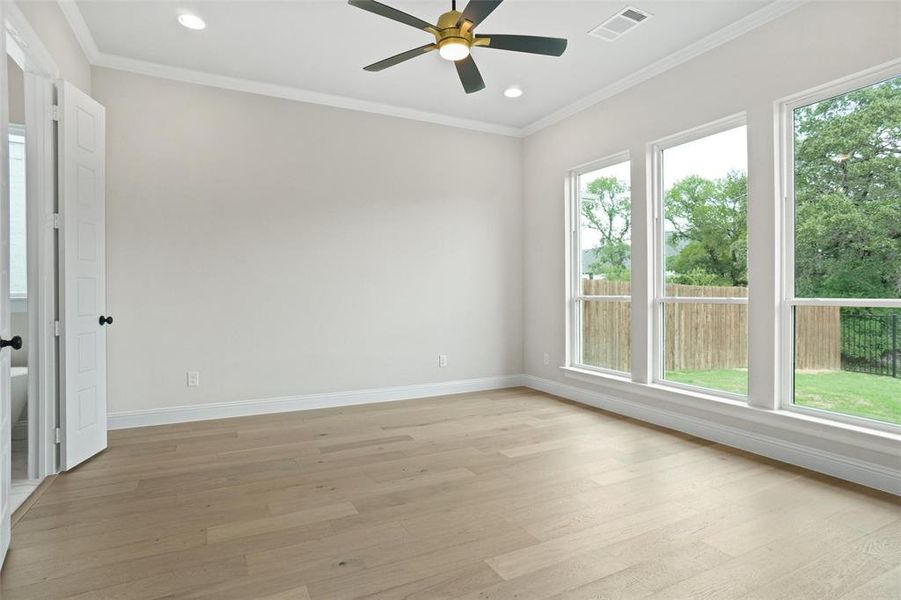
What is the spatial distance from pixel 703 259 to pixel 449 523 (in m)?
2.92

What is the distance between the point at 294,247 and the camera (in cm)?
455

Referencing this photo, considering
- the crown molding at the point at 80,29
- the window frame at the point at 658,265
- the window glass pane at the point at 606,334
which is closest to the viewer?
the crown molding at the point at 80,29

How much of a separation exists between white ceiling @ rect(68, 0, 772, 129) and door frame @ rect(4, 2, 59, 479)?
0.73m

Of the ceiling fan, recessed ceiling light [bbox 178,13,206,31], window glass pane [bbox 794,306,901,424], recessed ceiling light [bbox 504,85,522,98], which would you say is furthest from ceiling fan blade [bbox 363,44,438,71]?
window glass pane [bbox 794,306,901,424]

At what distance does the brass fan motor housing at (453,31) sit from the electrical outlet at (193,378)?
335 cm

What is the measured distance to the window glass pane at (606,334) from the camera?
4574 millimetres

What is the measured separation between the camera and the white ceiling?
3.20 metres

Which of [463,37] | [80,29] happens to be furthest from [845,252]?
[80,29]

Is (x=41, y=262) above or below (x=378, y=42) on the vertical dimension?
below

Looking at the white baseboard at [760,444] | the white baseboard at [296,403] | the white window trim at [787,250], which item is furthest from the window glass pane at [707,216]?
the white baseboard at [296,403]

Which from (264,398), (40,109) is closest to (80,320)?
(40,109)

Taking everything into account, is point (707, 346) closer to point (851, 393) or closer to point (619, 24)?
point (851, 393)

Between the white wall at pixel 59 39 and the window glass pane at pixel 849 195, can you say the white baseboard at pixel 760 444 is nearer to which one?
the window glass pane at pixel 849 195

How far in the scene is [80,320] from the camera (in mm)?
3203
